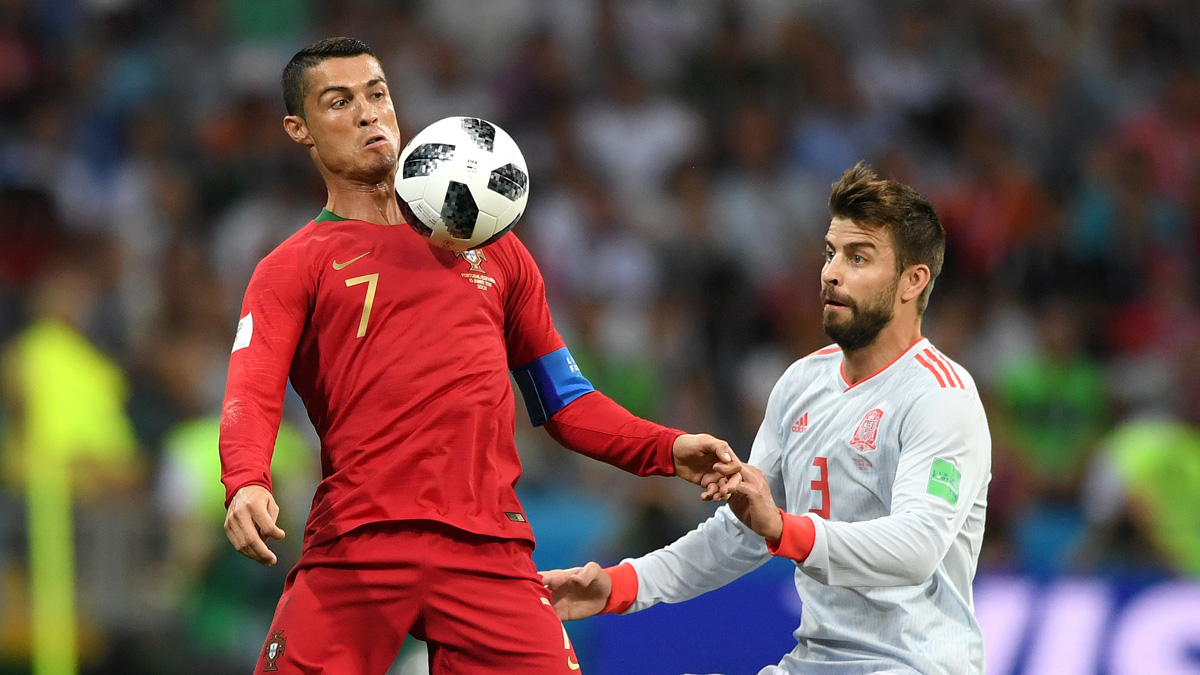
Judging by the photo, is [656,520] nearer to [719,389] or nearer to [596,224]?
[719,389]

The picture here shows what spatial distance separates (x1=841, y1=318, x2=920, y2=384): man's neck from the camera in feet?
14.5

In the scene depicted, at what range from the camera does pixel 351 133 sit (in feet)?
13.4

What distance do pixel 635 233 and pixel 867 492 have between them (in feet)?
19.8

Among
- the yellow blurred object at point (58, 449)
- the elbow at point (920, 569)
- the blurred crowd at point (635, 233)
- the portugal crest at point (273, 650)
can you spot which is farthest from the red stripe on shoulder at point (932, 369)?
the yellow blurred object at point (58, 449)

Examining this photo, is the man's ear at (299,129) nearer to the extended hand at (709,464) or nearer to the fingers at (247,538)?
the fingers at (247,538)

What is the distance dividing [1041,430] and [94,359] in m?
5.83

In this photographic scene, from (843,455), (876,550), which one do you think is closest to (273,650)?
(876,550)

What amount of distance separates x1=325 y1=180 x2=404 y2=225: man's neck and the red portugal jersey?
0.06 meters

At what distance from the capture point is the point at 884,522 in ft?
13.1

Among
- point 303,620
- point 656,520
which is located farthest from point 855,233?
point 656,520

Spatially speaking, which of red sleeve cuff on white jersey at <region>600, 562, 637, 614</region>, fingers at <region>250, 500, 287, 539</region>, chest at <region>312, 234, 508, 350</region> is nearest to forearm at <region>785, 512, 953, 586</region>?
red sleeve cuff on white jersey at <region>600, 562, 637, 614</region>

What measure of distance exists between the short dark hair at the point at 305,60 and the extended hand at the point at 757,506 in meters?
1.57

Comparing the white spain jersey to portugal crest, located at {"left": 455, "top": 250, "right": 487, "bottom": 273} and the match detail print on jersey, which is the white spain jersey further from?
portugal crest, located at {"left": 455, "top": 250, "right": 487, "bottom": 273}

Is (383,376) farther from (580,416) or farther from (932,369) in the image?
(932,369)
